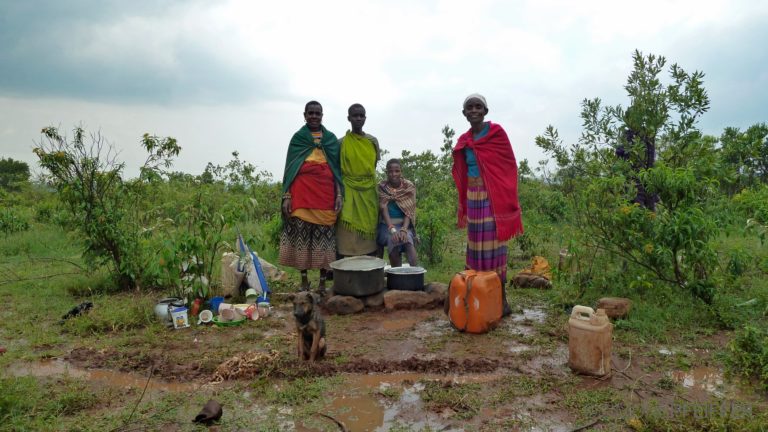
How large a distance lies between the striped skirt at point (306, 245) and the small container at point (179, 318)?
4.59 feet

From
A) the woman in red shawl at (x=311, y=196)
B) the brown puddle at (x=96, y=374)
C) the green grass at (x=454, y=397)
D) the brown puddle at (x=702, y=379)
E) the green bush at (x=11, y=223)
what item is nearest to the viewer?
the green grass at (x=454, y=397)

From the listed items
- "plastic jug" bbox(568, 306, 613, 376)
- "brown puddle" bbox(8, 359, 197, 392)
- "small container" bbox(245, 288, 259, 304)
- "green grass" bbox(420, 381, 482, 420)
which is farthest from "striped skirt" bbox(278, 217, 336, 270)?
"plastic jug" bbox(568, 306, 613, 376)

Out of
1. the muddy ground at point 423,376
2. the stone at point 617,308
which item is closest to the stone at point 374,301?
the muddy ground at point 423,376

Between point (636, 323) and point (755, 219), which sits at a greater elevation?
point (755, 219)

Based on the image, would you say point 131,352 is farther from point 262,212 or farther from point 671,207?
point 262,212

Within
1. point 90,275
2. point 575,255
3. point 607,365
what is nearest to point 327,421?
point 607,365

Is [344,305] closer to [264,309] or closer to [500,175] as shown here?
[264,309]

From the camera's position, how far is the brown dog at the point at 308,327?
3541mm

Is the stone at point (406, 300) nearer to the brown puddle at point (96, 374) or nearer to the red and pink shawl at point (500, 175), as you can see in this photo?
the red and pink shawl at point (500, 175)

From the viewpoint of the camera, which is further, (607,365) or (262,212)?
(262,212)

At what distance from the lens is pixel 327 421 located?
283 cm

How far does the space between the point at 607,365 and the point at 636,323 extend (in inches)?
45.9

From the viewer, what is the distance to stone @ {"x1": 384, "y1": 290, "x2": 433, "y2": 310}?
5234mm

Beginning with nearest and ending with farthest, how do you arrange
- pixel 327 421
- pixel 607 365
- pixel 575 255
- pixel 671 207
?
A: 1. pixel 327 421
2. pixel 607 365
3. pixel 671 207
4. pixel 575 255
